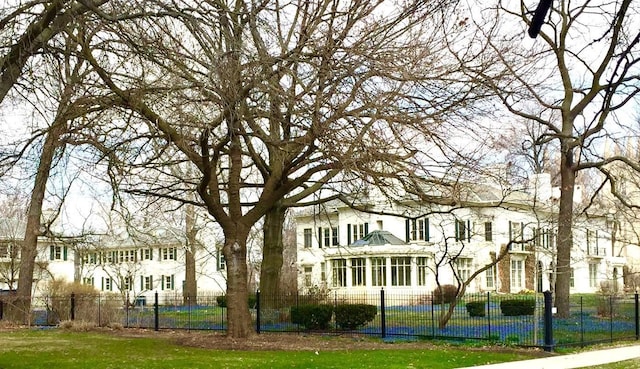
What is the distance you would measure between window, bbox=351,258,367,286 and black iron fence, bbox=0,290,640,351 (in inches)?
821

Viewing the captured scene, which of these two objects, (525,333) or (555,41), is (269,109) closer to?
(525,333)

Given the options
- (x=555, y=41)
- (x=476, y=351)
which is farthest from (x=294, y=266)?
(x=476, y=351)

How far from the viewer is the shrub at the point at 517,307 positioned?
27.5m

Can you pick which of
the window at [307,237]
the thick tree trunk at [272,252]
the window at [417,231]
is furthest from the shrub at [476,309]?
the window at [307,237]

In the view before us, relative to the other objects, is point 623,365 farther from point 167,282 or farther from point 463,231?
point 167,282

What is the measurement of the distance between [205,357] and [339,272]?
37.0 m

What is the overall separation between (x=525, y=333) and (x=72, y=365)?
39.7 ft

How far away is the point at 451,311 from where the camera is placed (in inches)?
957

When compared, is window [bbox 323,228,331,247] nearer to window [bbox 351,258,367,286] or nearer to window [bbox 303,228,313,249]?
window [bbox 303,228,313,249]

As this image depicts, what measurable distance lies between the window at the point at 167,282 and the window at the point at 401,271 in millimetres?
A: 26883

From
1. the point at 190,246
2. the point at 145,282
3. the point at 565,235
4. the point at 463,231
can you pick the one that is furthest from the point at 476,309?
the point at 145,282

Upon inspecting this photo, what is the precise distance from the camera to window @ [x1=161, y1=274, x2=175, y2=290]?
237 ft

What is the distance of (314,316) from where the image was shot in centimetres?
2602

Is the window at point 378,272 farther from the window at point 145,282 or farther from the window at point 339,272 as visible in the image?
the window at point 145,282
